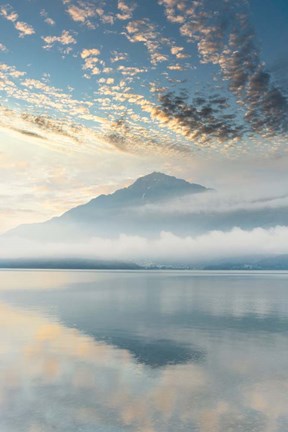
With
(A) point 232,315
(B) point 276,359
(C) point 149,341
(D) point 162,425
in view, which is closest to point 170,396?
(D) point 162,425

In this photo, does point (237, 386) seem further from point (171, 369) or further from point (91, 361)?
point (91, 361)

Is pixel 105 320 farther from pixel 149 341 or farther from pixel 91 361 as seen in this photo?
pixel 91 361

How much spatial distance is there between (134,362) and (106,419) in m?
11.5

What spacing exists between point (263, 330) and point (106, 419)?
104 feet

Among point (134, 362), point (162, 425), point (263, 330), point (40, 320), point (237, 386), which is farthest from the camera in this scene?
point (40, 320)

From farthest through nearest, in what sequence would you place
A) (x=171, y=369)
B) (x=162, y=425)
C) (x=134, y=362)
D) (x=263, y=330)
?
(x=263, y=330) → (x=134, y=362) → (x=171, y=369) → (x=162, y=425)

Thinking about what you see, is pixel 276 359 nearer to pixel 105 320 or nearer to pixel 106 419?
pixel 106 419

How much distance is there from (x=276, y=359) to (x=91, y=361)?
13.9 metres

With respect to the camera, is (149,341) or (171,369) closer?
(171,369)

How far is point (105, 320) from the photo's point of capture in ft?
185

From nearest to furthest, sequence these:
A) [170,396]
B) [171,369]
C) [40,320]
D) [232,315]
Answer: [170,396] < [171,369] < [40,320] < [232,315]

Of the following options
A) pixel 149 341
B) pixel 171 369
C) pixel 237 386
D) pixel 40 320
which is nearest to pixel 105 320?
pixel 40 320

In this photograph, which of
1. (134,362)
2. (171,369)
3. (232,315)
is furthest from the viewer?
(232,315)

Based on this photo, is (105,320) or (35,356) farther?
(105,320)
